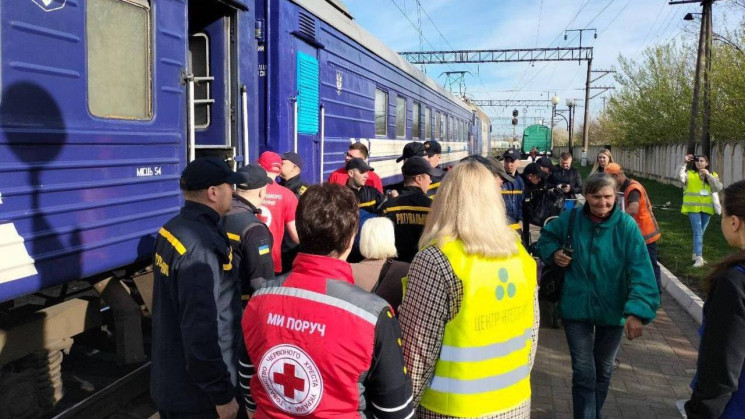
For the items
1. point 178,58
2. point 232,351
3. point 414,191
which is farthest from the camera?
point 178,58

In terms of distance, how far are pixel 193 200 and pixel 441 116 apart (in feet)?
50.6

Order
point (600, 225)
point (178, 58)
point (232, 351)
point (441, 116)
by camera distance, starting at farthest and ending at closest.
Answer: point (441, 116), point (178, 58), point (600, 225), point (232, 351)

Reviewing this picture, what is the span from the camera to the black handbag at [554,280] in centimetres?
384

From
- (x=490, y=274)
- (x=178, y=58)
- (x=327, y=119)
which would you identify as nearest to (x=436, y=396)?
(x=490, y=274)

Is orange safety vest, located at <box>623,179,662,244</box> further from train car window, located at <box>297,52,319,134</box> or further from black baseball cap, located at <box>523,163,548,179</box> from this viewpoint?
train car window, located at <box>297,52,319,134</box>

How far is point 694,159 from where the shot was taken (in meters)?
9.68

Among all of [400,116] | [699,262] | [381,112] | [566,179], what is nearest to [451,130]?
[400,116]

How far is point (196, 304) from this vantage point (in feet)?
8.06

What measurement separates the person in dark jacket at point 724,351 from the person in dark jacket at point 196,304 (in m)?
1.77

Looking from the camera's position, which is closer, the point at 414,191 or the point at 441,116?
the point at 414,191

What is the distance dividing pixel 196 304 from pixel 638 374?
4291 millimetres

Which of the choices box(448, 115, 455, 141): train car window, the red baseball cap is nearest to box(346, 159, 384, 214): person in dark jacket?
the red baseball cap

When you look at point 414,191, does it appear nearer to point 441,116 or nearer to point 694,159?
point 694,159

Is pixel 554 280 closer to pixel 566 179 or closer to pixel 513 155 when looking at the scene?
pixel 513 155
